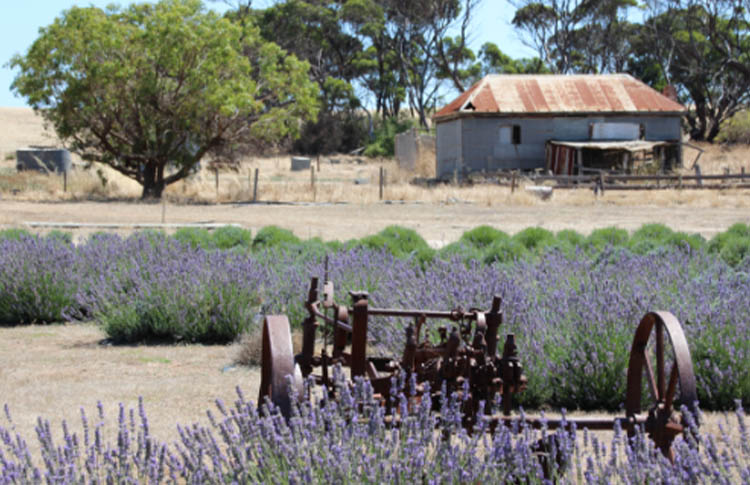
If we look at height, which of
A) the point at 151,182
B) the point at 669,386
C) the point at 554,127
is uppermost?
the point at 554,127

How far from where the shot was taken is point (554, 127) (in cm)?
3922

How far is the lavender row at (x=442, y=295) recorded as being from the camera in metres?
6.05

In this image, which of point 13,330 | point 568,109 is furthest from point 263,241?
point 568,109

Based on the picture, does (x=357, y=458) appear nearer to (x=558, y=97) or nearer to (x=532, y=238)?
(x=532, y=238)

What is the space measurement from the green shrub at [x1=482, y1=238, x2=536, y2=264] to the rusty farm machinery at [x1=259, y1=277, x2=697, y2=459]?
18.0 feet

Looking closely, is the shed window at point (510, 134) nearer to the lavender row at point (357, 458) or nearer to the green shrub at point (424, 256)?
the green shrub at point (424, 256)

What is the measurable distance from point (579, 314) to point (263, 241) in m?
6.75

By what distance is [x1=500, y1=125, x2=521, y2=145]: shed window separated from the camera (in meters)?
39.1

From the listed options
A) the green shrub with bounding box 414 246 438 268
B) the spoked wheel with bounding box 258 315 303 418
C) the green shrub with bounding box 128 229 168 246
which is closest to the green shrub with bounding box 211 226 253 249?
the green shrub with bounding box 128 229 168 246

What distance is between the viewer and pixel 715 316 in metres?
6.18

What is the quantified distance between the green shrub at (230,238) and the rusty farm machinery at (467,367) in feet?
23.7

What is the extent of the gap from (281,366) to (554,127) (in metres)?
36.5

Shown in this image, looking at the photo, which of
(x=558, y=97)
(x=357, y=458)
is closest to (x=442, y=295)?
(x=357, y=458)

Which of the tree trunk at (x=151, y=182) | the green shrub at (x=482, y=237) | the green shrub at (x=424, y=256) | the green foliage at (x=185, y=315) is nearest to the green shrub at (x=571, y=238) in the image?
the green shrub at (x=482, y=237)
